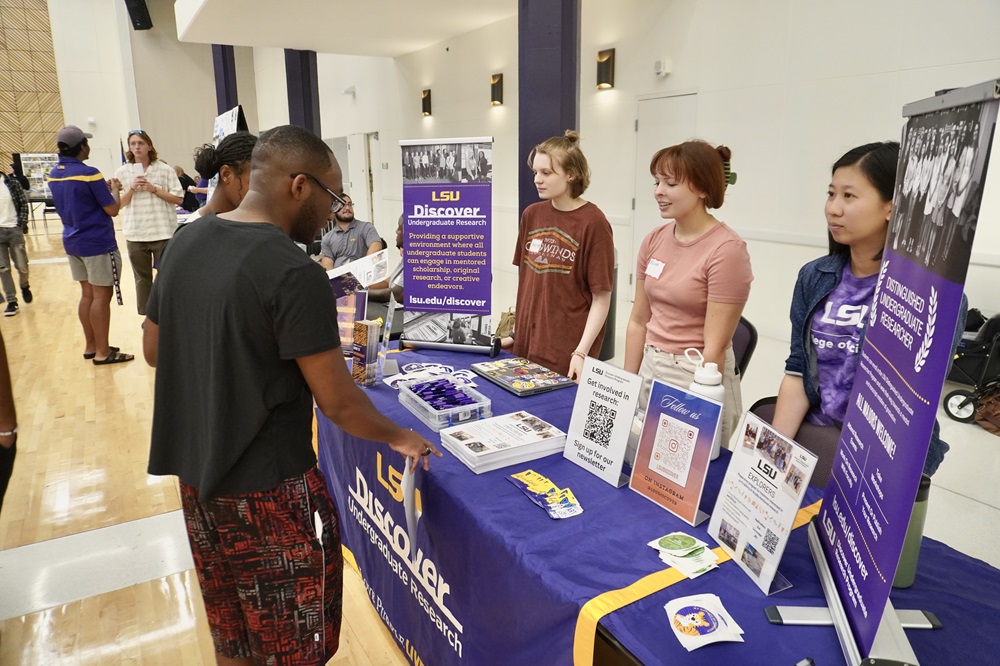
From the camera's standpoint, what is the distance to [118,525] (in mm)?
2969

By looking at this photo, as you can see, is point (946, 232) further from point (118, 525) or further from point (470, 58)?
point (470, 58)

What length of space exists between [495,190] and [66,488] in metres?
5.89

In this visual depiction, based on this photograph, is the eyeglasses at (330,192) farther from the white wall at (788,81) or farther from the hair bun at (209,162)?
the white wall at (788,81)

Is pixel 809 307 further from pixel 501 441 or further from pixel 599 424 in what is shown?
pixel 501 441

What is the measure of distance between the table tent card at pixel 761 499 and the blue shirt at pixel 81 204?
17.3ft

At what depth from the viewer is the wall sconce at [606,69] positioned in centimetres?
609

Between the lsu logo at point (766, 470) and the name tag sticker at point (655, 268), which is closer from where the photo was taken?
the lsu logo at point (766, 470)

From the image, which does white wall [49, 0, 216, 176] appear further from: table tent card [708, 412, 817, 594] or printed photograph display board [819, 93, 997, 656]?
printed photograph display board [819, 93, 997, 656]

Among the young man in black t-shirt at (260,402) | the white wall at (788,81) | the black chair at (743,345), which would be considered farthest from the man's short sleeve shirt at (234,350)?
the white wall at (788,81)

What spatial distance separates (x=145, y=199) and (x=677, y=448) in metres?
5.64

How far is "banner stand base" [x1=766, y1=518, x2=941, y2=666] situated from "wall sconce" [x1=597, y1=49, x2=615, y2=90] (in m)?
5.72

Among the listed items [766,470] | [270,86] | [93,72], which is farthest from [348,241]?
[93,72]

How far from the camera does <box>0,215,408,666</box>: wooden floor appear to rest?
217 centimetres

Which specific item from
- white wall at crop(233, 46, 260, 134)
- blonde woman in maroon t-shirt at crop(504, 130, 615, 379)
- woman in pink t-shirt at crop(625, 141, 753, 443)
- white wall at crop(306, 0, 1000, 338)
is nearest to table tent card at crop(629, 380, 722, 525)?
woman in pink t-shirt at crop(625, 141, 753, 443)
